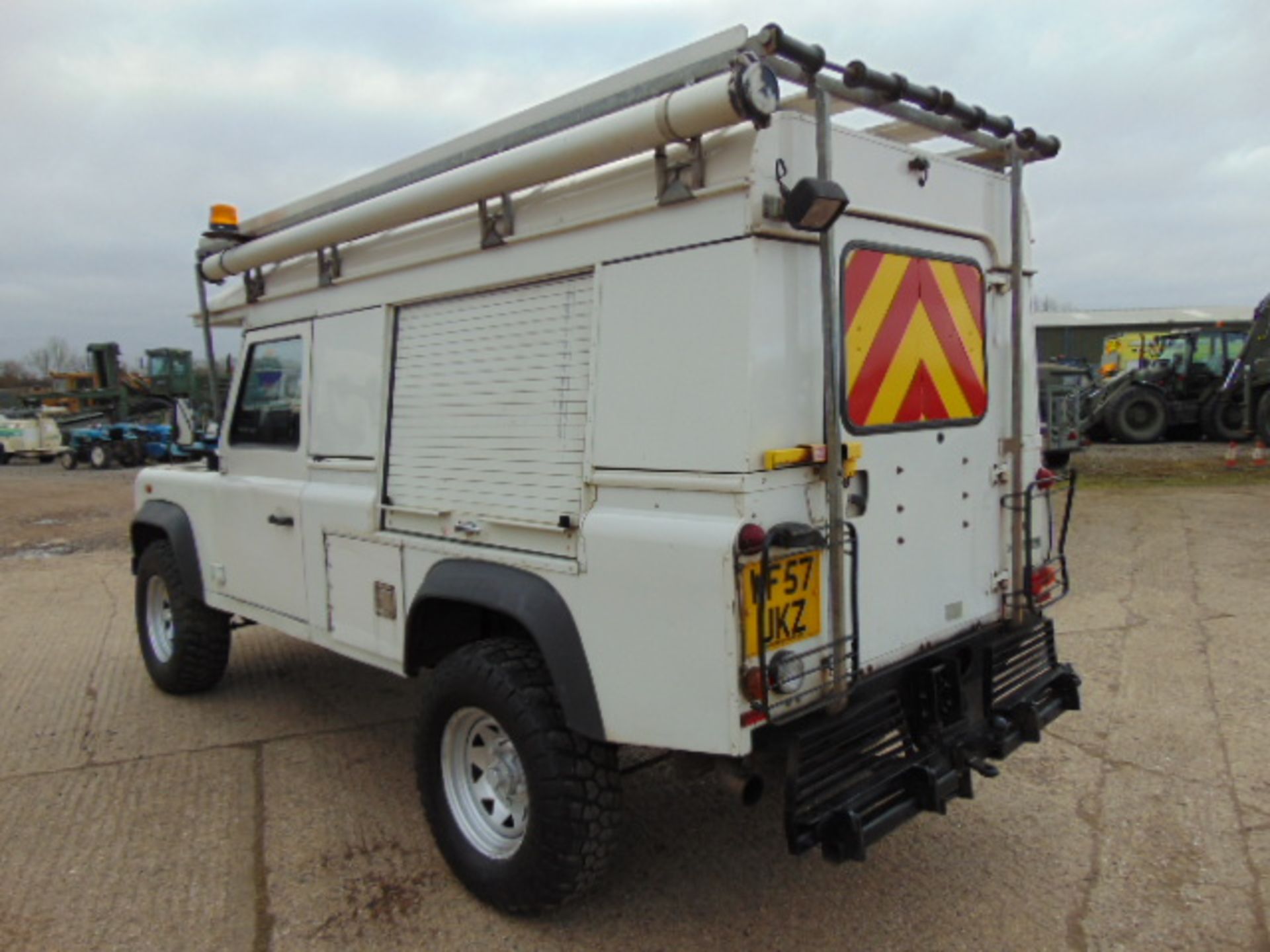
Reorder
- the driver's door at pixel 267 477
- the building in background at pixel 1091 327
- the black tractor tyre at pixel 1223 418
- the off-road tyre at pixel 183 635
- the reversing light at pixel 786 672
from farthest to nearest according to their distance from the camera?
the building in background at pixel 1091 327, the black tractor tyre at pixel 1223 418, the off-road tyre at pixel 183 635, the driver's door at pixel 267 477, the reversing light at pixel 786 672

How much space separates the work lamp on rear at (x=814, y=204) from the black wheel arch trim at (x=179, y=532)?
389 centimetres

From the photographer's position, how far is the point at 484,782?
3.23 meters

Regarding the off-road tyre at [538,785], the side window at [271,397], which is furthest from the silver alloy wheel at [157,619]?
the off-road tyre at [538,785]

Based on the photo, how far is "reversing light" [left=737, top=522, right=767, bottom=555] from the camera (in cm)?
241

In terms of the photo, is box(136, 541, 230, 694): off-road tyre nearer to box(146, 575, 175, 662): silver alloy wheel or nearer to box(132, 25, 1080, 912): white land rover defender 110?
box(146, 575, 175, 662): silver alloy wheel

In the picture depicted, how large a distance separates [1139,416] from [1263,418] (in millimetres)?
2344

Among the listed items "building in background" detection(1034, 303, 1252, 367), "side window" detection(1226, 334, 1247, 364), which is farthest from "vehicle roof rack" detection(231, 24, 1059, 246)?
"building in background" detection(1034, 303, 1252, 367)

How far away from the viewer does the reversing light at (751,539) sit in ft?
7.92

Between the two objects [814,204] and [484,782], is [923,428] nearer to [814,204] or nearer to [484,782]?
[814,204]

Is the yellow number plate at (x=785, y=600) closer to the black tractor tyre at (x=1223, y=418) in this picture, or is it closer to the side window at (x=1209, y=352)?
the black tractor tyre at (x=1223, y=418)

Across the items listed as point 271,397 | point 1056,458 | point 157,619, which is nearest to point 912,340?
point 1056,458

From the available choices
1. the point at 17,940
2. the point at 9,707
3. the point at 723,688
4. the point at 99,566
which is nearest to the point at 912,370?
the point at 723,688

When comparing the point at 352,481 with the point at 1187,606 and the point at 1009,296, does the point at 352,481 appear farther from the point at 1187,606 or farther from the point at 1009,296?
the point at 1187,606

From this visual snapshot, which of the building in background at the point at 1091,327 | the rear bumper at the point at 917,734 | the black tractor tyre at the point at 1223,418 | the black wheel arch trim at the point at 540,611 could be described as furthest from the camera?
the building in background at the point at 1091,327
